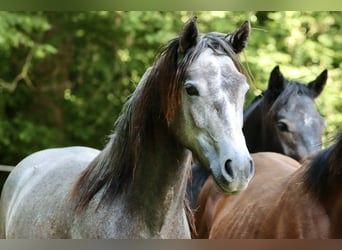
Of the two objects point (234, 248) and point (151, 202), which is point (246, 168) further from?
point (234, 248)

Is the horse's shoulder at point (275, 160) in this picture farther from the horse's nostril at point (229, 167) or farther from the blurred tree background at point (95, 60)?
the blurred tree background at point (95, 60)

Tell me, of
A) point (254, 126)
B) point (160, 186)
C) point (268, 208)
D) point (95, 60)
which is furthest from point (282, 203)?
point (95, 60)

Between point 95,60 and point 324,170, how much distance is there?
3571mm

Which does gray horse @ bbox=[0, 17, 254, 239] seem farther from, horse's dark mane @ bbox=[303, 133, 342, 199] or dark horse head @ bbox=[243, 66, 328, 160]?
dark horse head @ bbox=[243, 66, 328, 160]

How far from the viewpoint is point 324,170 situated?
192cm

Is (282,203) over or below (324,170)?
below

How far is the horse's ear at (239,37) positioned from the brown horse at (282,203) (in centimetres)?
41

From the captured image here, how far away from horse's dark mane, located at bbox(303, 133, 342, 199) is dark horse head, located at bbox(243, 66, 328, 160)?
2.06 ft

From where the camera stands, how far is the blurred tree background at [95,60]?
4676 mm

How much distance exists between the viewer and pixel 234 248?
2.28m

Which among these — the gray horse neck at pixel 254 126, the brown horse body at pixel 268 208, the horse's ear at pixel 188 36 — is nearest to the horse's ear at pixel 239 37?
the horse's ear at pixel 188 36

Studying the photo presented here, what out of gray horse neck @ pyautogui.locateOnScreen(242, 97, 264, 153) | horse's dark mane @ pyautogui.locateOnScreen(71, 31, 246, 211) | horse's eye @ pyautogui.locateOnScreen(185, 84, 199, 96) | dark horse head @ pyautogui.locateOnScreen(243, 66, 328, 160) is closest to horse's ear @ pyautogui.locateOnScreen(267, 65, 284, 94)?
dark horse head @ pyautogui.locateOnScreen(243, 66, 328, 160)

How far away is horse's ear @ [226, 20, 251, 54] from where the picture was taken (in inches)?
73.2

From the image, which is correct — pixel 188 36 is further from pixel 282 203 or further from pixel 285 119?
pixel 285 119
